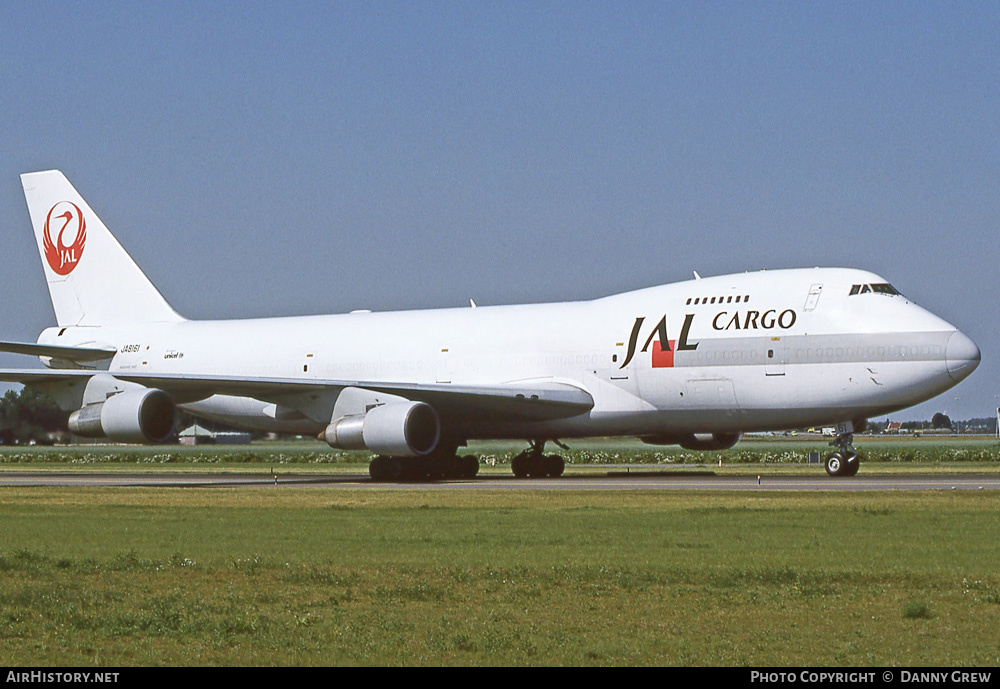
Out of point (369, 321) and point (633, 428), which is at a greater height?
point (369, 321)

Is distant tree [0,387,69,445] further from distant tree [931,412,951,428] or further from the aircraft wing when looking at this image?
distant tree [931,412,951,428]

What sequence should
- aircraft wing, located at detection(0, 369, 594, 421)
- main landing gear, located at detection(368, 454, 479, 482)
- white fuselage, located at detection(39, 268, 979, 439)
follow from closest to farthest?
1. white fuselage, located at detection(39, 268, 979, 439)
2. aircraft wing, located at detection(0, 369, 594, 421)
3. main landing gear, located at detection(368, 454, 479, 482)

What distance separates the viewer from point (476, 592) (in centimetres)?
1346

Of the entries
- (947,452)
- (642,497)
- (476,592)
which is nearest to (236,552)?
(476,592)

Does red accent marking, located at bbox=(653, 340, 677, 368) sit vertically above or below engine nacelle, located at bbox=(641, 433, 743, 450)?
above

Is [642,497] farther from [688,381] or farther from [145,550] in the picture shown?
[145,550]

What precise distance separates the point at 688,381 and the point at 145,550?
2022cm

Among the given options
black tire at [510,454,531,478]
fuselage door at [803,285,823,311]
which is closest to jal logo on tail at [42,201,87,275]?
black tire at [510,454,531,478]

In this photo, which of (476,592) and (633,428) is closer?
(476,592)

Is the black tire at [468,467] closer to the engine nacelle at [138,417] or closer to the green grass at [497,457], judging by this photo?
the engine nacelle at [138,417]

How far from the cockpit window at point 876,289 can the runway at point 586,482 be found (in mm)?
4831

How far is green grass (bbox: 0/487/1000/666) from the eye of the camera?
1040cm

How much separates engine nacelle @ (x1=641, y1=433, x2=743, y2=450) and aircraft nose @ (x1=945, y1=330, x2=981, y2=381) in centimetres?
827

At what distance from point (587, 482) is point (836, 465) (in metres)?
6.55
